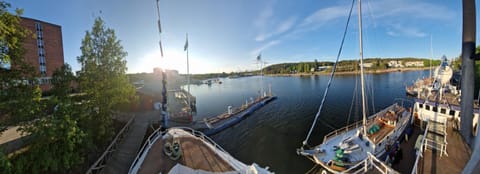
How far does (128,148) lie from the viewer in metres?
11.3

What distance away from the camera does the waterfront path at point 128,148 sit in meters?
9.39

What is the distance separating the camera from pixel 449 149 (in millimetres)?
7777

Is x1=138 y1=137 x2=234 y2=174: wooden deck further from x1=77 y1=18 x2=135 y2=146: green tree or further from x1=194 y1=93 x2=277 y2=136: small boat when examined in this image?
x1=194 y1=93 x2=277 y2=136: small boat

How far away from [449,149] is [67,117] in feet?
56.4

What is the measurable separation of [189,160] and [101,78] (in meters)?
7.97

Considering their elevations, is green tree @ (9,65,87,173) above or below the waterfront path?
above

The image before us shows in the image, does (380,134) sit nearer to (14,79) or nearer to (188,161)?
(188,161)

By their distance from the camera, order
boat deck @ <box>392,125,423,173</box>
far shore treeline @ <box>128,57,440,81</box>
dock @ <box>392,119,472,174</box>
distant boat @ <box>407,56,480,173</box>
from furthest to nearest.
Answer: far shore treeline @ <box>128,57,440,81</box> < boat deck @ <box>392,125,423,173</box> < distant boat @ <box>407,56,480,173</box> < dock @ <box>392,119,472,174</box>

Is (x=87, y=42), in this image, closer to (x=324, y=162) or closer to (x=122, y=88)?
(x=122, y=88)

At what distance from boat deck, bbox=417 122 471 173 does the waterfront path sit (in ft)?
47.6

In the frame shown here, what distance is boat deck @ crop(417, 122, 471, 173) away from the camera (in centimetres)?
651

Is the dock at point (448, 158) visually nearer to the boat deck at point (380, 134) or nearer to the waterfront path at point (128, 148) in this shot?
the boat deck at point (380, 134)

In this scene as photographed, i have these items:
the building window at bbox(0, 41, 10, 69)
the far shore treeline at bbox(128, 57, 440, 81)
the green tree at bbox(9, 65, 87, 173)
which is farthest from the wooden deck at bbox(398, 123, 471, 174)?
the far shore treeline at bbox(128, 57, 440, 81)

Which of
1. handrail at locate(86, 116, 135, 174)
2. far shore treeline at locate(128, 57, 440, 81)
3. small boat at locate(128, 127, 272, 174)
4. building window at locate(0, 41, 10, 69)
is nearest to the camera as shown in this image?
building window at locate(0, 41, 10, 69)
